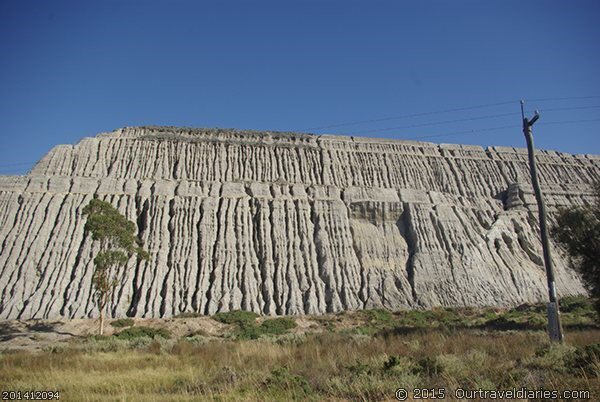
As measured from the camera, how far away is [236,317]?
28.1 meters

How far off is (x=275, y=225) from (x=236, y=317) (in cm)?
1097

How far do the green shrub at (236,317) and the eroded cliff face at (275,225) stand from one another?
7.43 feet

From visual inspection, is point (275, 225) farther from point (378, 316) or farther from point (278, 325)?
point (378, 316)

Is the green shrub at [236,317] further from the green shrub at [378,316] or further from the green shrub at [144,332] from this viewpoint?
the green shrub at [378,316]

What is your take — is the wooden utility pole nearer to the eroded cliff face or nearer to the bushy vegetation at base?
the bushy vegetation at base

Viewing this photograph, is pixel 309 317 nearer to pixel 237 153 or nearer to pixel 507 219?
pixel 237 153

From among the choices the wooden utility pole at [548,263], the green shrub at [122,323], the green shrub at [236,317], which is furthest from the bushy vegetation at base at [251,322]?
the wooden utility pole at [548,263]

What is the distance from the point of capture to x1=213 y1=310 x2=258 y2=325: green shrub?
90.4 feet

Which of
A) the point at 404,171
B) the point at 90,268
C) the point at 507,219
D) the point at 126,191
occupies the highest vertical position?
Answer: the point at 404,171

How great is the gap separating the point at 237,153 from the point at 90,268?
18.7 m

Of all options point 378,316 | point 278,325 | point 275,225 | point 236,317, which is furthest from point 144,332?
point 275,225

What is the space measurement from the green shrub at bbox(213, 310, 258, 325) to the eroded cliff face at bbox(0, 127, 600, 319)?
2.26 metres

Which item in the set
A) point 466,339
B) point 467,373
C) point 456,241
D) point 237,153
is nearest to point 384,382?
point 467,373

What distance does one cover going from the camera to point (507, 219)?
4238 centimetres
